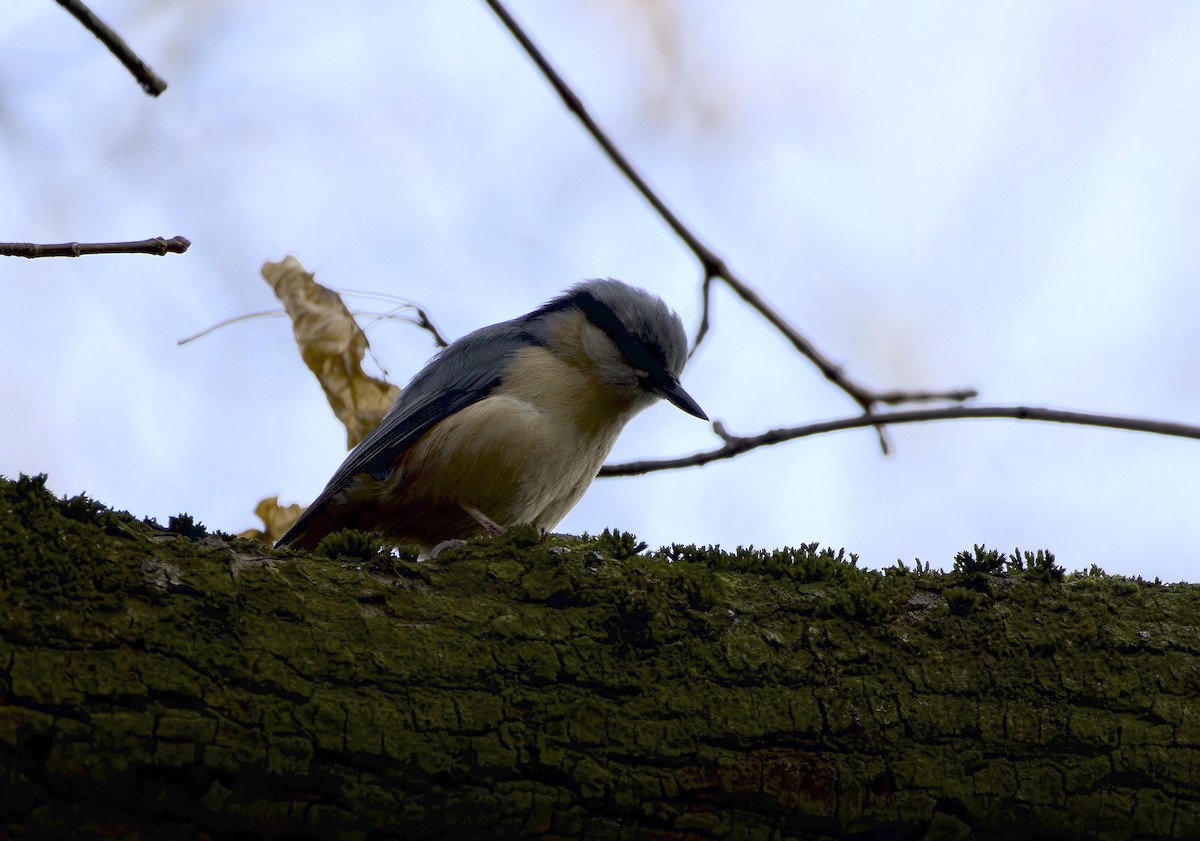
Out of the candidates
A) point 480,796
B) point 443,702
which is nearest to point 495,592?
point 443,702

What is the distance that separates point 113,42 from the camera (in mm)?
1716

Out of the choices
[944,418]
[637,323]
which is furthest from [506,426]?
[944,418]

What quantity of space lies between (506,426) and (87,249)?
2048 mm

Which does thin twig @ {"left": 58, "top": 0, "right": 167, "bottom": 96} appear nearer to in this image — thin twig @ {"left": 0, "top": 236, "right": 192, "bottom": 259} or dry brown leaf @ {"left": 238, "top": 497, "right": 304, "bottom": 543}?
thin twig @ {"left": 0, "top": 236, "right": 192, "bottom": 259}

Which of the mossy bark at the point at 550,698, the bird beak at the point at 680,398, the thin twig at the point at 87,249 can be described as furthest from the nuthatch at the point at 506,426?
the thin twig at the point at 87,249

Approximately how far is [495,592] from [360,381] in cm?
185

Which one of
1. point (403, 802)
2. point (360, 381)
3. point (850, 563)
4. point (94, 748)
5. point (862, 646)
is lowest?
point (94, 748)

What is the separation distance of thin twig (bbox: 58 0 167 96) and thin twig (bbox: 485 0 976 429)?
1.84ft

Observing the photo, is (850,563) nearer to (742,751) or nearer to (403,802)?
(742,751)

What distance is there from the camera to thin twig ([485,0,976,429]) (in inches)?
60.1

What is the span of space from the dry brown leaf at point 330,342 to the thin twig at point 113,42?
1.99 metres

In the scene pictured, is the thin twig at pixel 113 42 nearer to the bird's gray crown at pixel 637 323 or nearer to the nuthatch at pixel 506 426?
the nuthatch at pixel 506 426

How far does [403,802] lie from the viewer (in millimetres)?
1923

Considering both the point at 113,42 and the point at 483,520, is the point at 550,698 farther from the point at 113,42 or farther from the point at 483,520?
the point at 483,520
